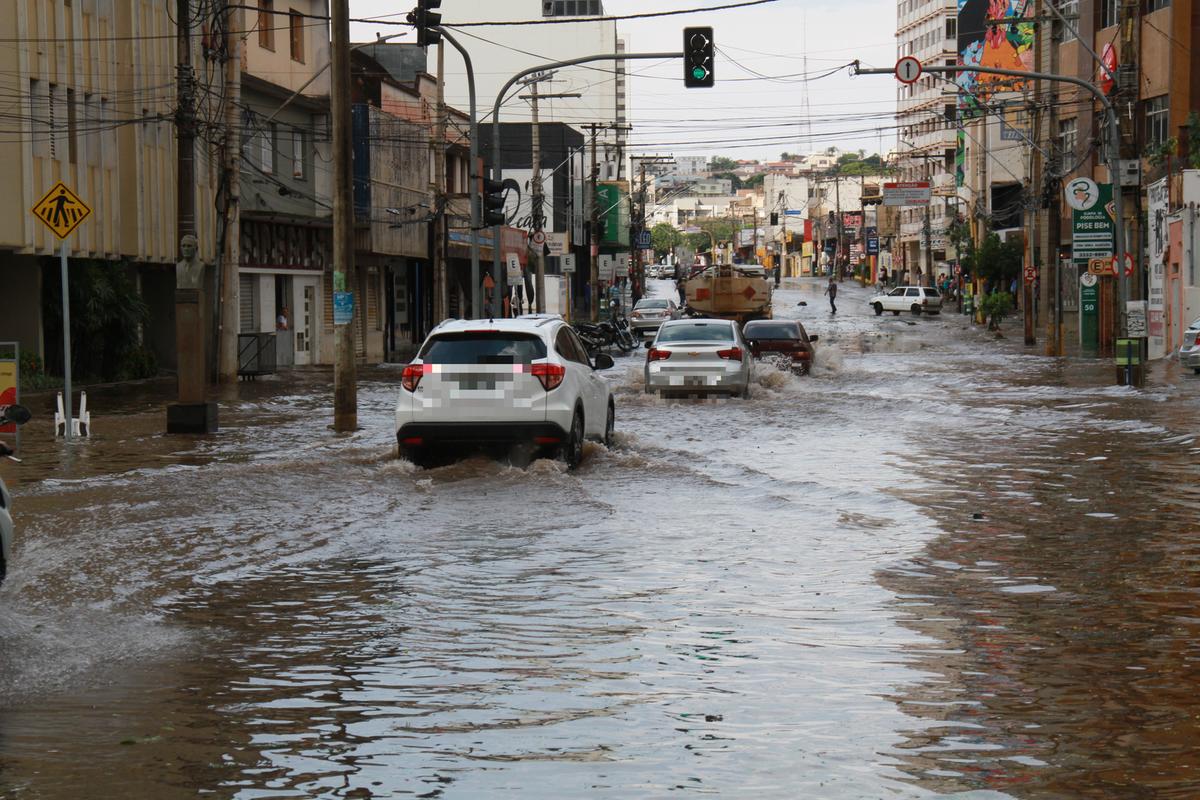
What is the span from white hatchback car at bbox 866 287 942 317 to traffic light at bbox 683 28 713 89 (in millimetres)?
68119

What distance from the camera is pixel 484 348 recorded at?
1753 cm

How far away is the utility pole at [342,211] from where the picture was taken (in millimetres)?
24031

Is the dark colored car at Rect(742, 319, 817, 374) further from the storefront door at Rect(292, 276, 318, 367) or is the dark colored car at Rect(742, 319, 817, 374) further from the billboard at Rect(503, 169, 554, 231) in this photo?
the billboard at Rect(503, 169, 554, 231)

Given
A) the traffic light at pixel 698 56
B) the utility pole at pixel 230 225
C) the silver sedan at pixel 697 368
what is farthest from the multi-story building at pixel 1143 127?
the utility pole at pixel 230 225

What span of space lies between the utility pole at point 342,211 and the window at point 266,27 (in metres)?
23.2

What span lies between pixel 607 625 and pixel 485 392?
7.98 m

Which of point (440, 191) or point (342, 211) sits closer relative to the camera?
point (342, 211)

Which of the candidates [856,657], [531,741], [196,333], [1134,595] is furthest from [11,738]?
[196,333]

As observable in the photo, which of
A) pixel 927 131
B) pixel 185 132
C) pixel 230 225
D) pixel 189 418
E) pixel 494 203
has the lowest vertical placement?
pixel 189 418

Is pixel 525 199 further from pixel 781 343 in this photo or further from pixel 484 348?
pixel 484 348

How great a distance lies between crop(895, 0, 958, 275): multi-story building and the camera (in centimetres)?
13525

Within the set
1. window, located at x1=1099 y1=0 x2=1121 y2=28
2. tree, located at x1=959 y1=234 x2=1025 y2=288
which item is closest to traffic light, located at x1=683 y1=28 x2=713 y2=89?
window, located at x1=1099 y1=0 x2=1121 y2=28

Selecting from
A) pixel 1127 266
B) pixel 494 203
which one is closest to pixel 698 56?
pixel 494 203

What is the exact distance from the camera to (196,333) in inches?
945
